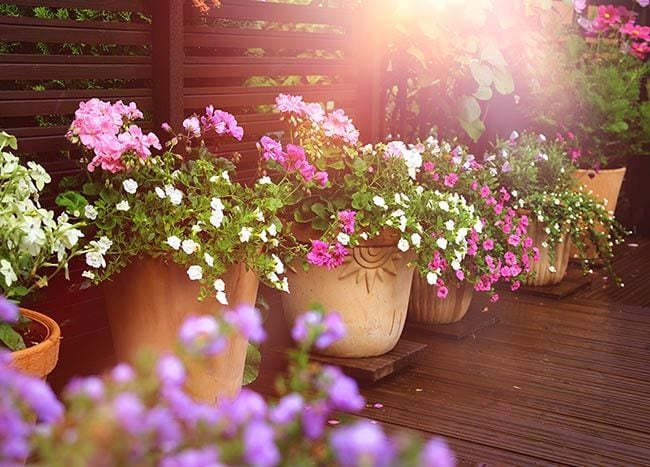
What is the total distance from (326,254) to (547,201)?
191 centimetres

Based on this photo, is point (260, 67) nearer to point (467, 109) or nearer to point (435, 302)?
point (435, 302)

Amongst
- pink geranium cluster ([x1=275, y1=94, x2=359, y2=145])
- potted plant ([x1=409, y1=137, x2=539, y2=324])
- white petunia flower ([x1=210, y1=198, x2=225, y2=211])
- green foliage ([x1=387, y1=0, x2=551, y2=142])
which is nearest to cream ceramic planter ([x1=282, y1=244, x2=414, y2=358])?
potted plant ([x1=409, y1=137, x2=539, y2=324])

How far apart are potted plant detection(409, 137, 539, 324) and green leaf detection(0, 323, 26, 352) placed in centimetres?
193

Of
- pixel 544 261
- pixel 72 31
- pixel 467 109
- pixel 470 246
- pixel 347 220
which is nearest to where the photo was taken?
pixel 72 31

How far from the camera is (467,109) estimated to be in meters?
4.82

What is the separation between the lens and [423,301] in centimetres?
431

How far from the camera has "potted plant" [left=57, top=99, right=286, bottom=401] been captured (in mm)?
2822

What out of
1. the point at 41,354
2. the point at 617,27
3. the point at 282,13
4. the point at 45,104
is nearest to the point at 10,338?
the point at 41,354

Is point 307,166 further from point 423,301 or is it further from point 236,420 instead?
point 236,420

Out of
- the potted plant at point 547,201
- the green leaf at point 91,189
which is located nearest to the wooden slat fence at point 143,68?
the green leaf at point 91,189

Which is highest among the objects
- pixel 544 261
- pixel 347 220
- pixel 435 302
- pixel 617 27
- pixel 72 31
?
pixel 72 31

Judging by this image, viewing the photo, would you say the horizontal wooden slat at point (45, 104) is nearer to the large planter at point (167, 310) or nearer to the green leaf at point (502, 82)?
the large planter at point (167, 310)

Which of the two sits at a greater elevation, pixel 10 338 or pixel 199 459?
pixel 199 459

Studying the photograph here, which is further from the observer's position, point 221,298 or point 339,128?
point 339,128
